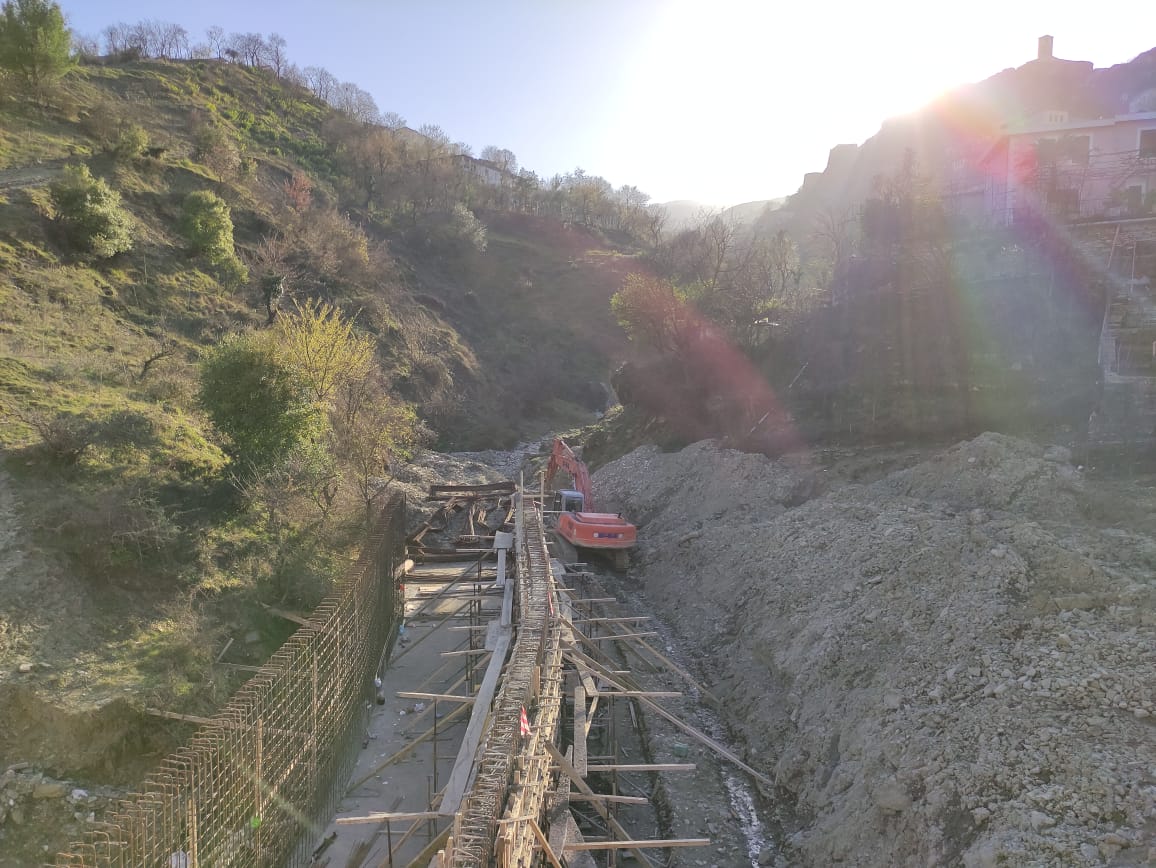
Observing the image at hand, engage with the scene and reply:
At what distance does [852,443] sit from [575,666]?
13.0m

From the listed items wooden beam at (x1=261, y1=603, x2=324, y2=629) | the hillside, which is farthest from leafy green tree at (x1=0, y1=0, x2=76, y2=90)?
wooden beam at (x1=261, y1=603, x2=324, y2=629)

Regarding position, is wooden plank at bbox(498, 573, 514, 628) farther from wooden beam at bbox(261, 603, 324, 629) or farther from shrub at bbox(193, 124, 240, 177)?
shrub at bbox(193, 124, 240, 177)

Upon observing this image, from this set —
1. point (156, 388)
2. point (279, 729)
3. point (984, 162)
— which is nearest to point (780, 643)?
point (279, 729)

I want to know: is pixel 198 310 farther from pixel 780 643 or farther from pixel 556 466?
pixel 780 643

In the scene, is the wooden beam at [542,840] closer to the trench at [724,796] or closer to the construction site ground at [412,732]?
the construction site ground at [412,732]

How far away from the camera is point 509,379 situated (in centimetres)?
4825

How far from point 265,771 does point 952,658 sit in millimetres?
9112

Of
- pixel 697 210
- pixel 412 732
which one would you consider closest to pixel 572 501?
pixel 412 732

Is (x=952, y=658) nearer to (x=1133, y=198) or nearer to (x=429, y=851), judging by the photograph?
(x=429, y=851)

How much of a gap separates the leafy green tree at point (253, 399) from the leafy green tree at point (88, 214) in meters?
14.1

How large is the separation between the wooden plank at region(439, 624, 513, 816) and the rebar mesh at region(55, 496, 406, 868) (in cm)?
186

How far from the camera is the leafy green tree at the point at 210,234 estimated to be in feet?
100

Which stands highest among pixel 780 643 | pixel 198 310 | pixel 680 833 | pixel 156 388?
pixel 198 310

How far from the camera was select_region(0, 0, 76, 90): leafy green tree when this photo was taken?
31.7 metres
